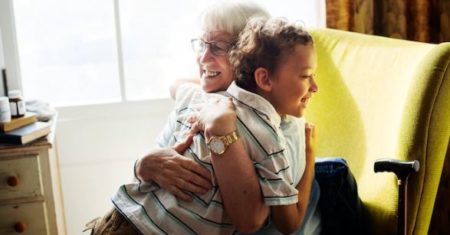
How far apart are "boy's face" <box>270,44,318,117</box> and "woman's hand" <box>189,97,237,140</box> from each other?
0.39 feet

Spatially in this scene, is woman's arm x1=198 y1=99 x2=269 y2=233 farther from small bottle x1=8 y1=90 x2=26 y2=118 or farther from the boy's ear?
small bottle x1=8 y1=90 x2=26 y2=118

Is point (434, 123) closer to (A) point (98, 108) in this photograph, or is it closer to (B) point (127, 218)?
(B) point (127, 218)

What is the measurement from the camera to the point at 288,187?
4.30 feet

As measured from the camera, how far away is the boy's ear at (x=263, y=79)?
4.51ft

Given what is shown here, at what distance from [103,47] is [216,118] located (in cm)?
116

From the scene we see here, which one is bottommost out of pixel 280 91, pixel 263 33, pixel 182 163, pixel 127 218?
pixel 127 218

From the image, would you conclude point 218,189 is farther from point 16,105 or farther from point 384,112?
point 16,105

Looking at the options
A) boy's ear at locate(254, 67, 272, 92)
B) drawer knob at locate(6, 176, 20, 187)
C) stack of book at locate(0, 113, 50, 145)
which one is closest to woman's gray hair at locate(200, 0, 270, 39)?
boy's ear at locate(254, 67, 272, 92)

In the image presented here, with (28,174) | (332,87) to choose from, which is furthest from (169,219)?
(332,87)

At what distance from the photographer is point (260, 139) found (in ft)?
4.38

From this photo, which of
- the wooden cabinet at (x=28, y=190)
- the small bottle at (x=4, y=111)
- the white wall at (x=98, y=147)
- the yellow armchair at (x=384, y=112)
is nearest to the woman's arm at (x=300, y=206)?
the yellow armchair at (x=384, y=112)

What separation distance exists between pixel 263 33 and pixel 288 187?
376 mm

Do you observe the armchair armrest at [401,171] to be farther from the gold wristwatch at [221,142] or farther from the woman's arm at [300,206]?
the gold wristwatch at [221,142]

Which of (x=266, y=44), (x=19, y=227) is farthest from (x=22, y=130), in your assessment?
(x=266, y=44)
